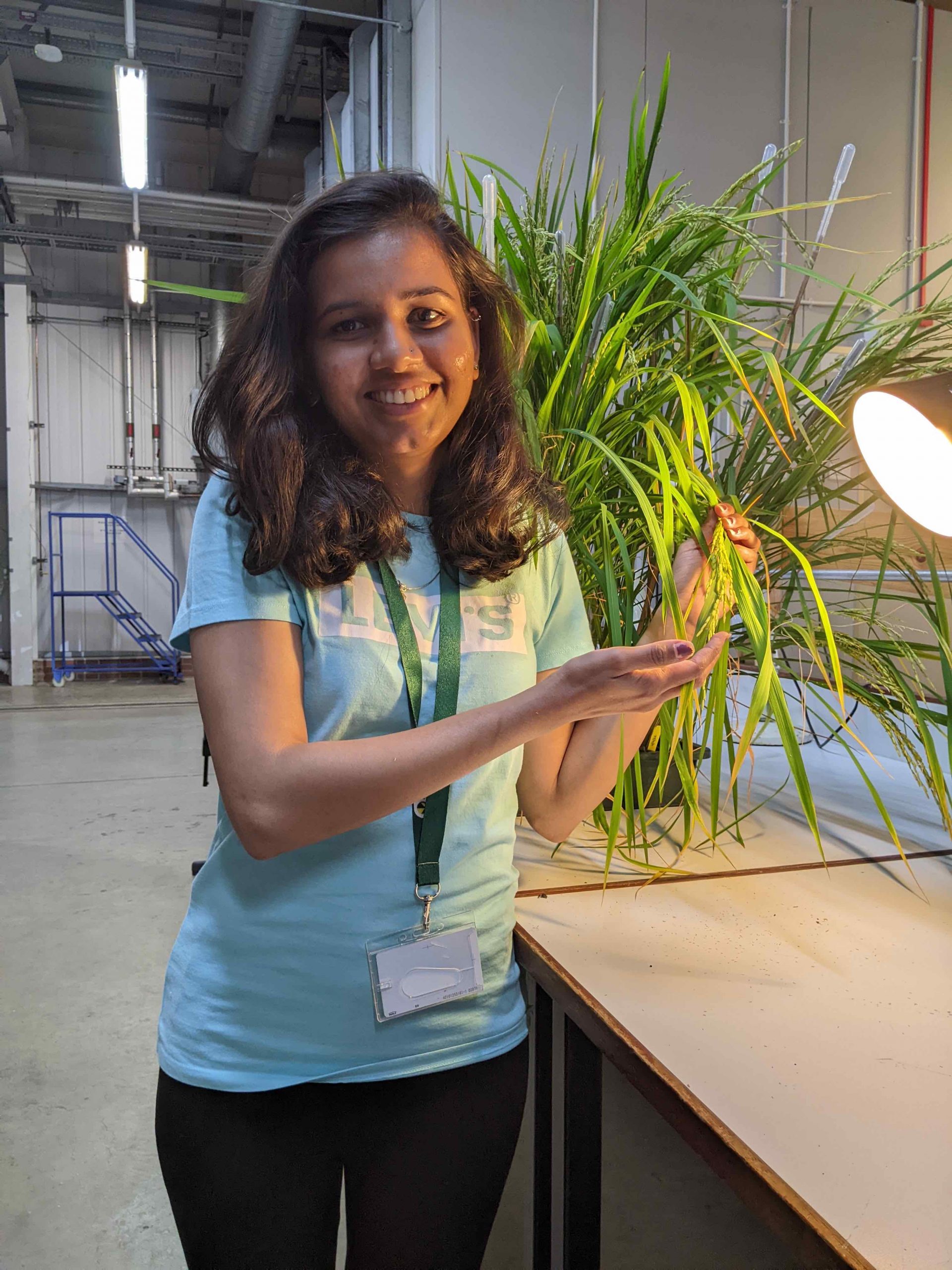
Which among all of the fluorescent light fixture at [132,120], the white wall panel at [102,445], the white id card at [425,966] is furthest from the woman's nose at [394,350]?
the white wall panel at [102,445]

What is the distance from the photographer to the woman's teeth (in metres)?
0.78

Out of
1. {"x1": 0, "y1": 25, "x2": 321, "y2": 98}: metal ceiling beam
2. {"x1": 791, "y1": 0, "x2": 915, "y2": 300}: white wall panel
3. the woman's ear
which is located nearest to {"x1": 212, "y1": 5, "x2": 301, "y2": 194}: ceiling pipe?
{"x1": 0, "y1": 25, "x2": 321, "y2": 98}: metal ceiling beam

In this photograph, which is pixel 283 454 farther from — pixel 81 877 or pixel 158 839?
pixel 158 839

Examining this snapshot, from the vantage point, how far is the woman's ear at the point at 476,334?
2.88 ft

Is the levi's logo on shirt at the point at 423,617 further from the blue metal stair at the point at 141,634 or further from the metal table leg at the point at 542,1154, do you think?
the blue metal stair at the point at 141,634

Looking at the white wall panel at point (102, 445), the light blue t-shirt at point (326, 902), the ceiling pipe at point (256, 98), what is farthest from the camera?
the white wall panel at point (102, 445)

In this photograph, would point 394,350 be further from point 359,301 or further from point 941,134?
point 941,134

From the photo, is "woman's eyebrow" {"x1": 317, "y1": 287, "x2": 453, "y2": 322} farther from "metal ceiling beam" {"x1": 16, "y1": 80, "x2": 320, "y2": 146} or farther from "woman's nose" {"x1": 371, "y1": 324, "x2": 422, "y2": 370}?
"metal ceiling beam" {"x1": 16, "y1": 80, "x2": 320, "y2": 146}

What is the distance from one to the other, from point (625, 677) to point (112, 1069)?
1953 millimetres

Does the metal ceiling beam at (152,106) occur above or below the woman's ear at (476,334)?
above

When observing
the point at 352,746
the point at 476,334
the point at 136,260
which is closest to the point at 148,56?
the point at 136,260

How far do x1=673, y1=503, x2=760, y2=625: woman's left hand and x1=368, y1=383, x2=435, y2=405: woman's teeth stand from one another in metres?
0.32

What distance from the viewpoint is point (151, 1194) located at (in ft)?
5.52

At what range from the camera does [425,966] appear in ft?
2.42
